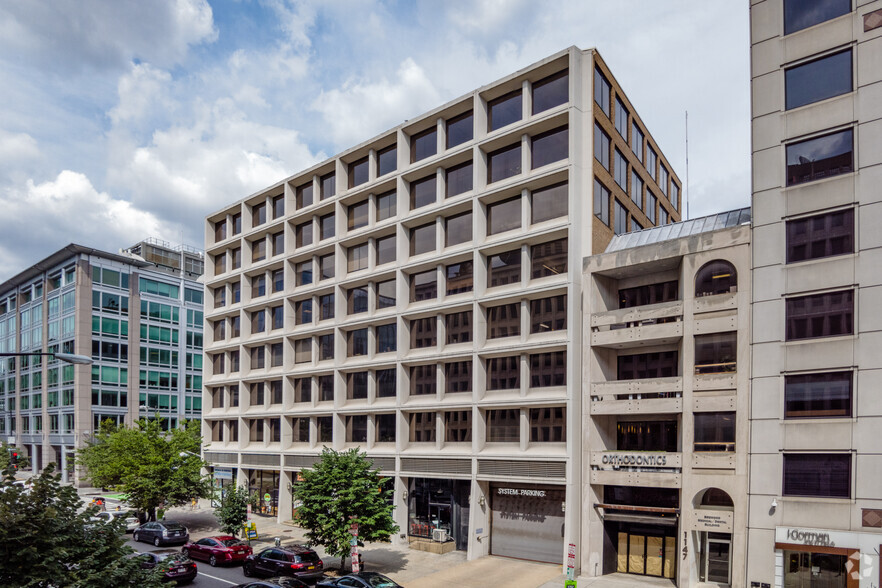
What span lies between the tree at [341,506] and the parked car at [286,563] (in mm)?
852

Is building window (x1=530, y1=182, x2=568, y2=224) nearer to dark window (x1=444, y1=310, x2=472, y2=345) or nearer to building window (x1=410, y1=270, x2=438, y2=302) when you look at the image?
dark window (x1=444, y1=310, x2=472, y2=345)

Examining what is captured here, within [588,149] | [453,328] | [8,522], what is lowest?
[8,522]

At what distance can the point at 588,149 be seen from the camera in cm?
3456

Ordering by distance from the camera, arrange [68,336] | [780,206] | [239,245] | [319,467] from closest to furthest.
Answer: [780,206] < [319,467] < [239,245] < [68,336]

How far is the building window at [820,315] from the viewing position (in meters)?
25.6

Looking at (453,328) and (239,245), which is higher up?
(239,245)

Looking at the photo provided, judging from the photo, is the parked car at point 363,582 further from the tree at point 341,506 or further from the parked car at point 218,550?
the parked car at point 218,550

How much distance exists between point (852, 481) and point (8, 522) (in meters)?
27.6

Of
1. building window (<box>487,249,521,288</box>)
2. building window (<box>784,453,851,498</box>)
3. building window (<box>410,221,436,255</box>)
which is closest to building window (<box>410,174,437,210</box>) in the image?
building window (<box>410,221,436,255</box>)

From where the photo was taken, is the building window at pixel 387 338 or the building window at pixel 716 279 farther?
the building window at pixel 387 338

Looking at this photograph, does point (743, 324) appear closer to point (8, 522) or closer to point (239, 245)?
point (8, 522)

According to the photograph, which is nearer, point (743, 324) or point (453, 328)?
point (743, 324)

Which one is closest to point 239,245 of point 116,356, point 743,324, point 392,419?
point 392,419

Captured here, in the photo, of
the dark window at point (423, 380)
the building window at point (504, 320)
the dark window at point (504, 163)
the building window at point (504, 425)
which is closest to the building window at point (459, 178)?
the dark window at point (504, 163)
